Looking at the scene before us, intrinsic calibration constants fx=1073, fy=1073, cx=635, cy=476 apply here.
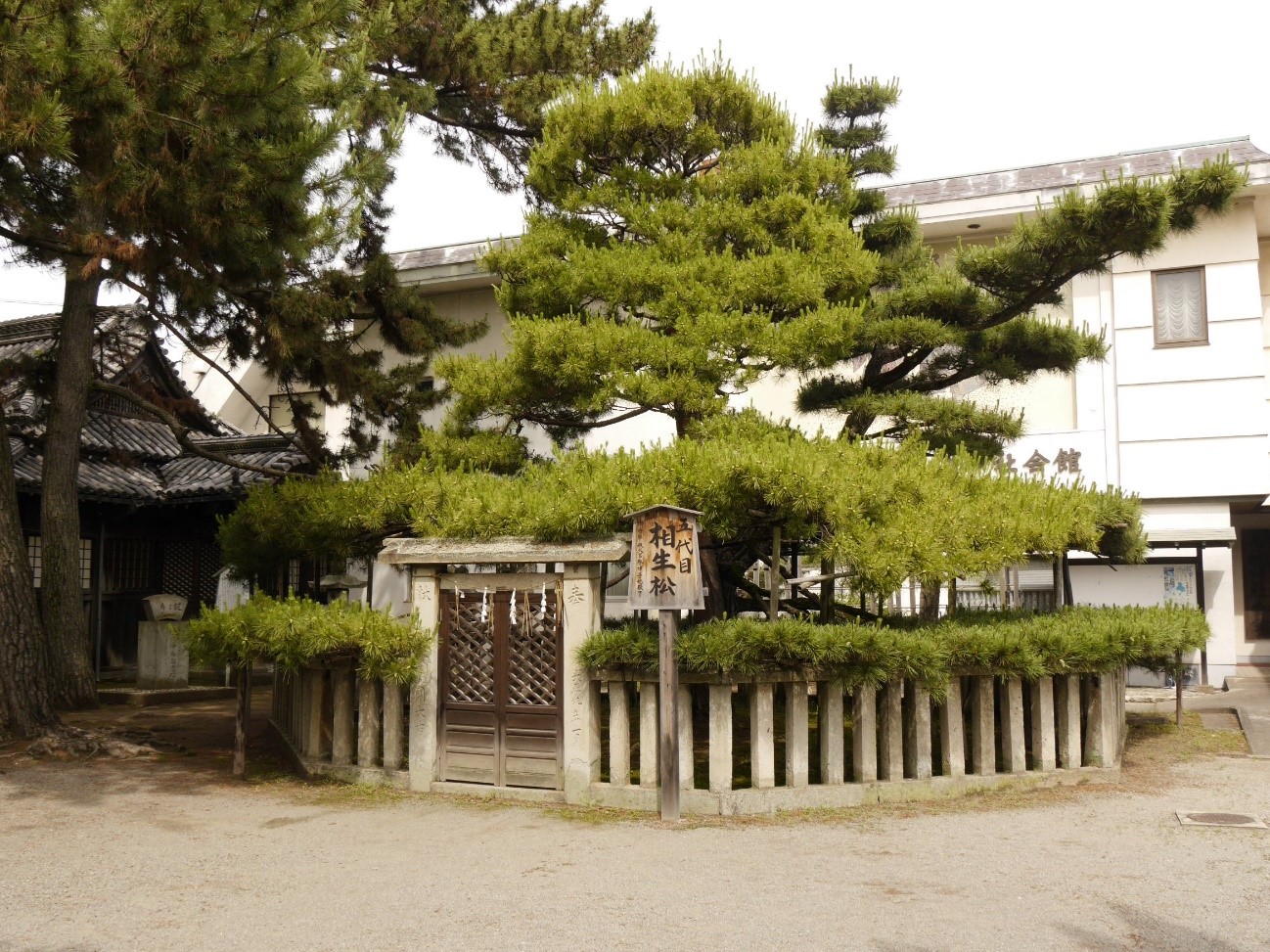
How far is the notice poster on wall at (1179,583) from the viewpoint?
16.0 m

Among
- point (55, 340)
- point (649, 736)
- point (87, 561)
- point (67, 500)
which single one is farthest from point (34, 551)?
point (649, 736)

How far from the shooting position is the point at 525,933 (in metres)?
5.33

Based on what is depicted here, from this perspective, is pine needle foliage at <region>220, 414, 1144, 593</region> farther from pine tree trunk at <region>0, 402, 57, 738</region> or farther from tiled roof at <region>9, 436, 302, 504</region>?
tiled roof at <region>9, 436, 302, 504</region>

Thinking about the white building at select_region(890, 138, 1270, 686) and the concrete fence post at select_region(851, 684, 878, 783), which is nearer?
the concrete fence post at select_region(851, 684, 878, 783)

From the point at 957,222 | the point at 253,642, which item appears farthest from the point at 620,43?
the point at 253,642

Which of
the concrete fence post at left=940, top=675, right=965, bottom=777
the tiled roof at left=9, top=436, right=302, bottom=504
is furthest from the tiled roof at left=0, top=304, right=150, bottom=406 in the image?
the concrete fence post at left=940, top=675, right=965, bottom=777

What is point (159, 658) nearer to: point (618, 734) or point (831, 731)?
point (618, 734)

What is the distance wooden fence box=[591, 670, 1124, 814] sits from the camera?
805 cm

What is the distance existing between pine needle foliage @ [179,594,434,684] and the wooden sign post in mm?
2003

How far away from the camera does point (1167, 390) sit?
54.5 ft

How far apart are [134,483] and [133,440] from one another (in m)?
1.61

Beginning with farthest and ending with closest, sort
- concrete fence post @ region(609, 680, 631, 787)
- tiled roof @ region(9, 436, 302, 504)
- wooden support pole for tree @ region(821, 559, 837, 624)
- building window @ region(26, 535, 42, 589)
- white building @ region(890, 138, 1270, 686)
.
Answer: building window @ region(26, 535, 42, 589)
white building @ region(890, 138, 1270, 686)
tiled roof @ region(9, 436, 302, 504)
wooden support pole for tree @ region(821, 559, 837, 624)
concrete fence post @ region(609, 680, 631, 787)

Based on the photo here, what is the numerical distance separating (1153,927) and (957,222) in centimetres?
1377

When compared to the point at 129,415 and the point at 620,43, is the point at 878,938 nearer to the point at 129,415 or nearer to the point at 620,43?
the point at 620,43
